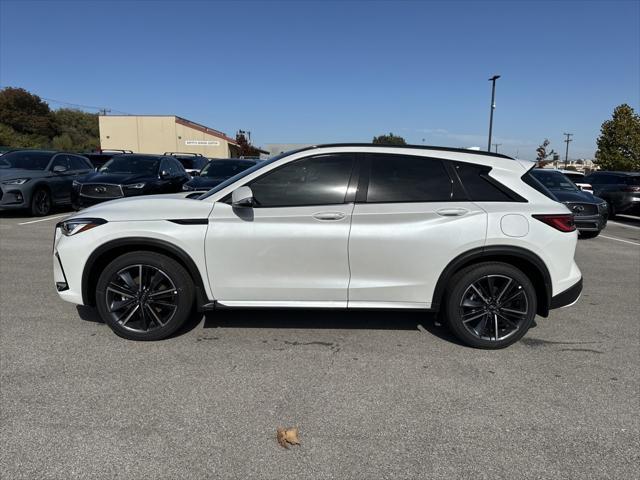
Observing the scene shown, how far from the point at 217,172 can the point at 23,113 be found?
71024mm

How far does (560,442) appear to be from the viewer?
2.78 metres

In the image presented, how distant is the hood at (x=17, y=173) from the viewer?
1077 centimetres

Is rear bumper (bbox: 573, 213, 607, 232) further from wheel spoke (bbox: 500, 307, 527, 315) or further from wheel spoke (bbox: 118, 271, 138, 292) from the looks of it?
wheel spoke (bbox: 118, 271, 138, 292)

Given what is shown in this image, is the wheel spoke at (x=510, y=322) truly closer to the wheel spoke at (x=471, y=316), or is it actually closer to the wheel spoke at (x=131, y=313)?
the wheel spoke at (x=471, y=316)

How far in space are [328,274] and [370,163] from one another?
40.9 inches

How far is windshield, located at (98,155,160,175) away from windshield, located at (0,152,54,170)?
1.64 metres

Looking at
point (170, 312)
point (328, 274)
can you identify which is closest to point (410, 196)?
point (328, 274)

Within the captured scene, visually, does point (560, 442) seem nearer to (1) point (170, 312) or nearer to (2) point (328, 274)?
(2) point (328, 274)

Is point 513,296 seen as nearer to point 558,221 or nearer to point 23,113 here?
point 558,221

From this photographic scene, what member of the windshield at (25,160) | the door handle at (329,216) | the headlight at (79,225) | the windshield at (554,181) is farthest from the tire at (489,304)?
the windshield at (25,160)

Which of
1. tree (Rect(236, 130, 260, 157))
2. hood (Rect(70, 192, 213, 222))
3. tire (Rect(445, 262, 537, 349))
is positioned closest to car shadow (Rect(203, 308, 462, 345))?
tire (Rect(445, 262, 537, 349))

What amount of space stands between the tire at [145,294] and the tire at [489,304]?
2.30m

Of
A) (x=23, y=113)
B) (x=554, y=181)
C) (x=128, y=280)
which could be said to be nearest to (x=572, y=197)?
(x=554, y=181)

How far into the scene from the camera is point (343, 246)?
3850 millimetres
